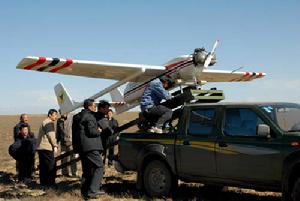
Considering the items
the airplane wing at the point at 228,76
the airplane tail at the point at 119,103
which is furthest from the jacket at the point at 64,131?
the airplane wing at the point at 228,76

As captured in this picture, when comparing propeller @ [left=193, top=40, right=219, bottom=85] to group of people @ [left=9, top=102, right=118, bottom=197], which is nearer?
group of people @ [left=9, top=102, right=118, bottom=197]

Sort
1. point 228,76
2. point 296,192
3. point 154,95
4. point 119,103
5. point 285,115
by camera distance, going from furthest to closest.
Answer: point 228,76, point 119,103, point 154,95, point 285,115, point 296,192

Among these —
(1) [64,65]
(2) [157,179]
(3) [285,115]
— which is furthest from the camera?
(1) [64,65]

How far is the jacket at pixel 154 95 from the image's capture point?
9.14 m

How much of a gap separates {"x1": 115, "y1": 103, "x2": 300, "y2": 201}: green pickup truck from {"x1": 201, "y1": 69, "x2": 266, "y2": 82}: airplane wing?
45.9 ft

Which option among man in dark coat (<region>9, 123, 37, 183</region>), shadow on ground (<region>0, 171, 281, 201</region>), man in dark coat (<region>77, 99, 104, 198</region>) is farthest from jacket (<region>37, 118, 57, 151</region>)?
man in dark coat (<region>77, 99, 104, 198</region>)

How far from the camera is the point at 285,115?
675cm

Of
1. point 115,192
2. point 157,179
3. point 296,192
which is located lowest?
point 115,192

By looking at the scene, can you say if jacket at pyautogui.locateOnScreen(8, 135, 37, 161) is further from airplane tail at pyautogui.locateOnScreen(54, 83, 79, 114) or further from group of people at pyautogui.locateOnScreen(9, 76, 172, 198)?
airplane tail at pyautogui.locateOnScreen(54, 83, 79, 114)

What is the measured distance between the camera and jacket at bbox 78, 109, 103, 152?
8.28 meters

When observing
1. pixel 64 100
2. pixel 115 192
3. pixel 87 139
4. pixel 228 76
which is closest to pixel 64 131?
pixel 115 192

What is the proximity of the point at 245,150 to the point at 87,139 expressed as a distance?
9.70 ft

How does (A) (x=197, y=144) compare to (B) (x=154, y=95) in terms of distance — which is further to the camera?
(B) (x=154, y=95)

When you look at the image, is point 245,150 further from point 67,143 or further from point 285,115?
point 67,143
